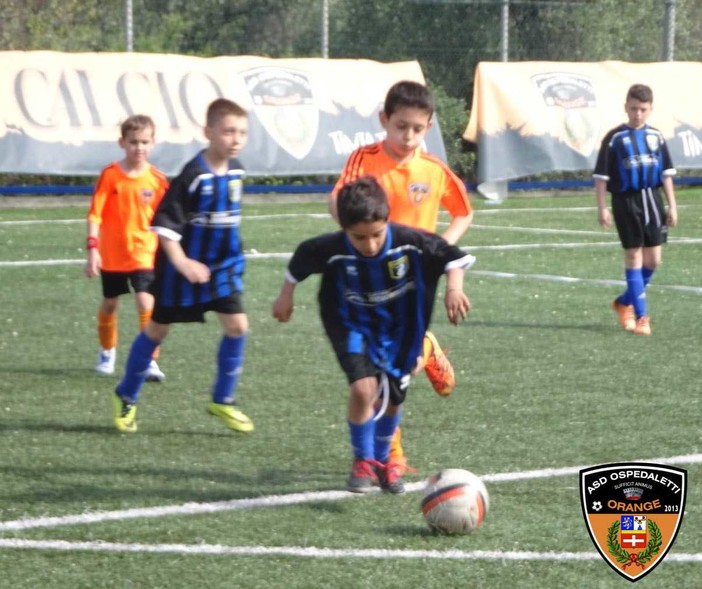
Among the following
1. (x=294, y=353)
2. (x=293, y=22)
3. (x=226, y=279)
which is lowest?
(x=294, y=353)

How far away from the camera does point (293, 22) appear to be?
2294 cm

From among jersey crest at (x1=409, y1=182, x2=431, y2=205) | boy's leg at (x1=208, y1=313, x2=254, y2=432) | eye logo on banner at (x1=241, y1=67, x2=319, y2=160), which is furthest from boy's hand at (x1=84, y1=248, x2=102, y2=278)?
eye logo on banner at (x1=241, y1=67, x2=319, y2=160)

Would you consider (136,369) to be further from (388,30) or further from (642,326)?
(388,30)

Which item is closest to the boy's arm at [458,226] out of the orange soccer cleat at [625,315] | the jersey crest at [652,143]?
the orange soccer cleat at [625,315]

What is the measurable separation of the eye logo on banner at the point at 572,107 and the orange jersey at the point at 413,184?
53.7 feet

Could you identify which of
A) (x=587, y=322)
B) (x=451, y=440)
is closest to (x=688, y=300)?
(x=587, y=322)

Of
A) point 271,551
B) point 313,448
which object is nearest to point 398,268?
point 313,448

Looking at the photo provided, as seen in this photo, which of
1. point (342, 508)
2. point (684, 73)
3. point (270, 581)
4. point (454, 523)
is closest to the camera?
point (270, 581)

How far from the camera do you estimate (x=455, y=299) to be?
18.5 feet

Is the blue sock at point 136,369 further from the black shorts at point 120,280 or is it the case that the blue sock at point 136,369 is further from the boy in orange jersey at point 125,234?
the black shorts at point 120,280

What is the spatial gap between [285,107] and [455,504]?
16716 mm

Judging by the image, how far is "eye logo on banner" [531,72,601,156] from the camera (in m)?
23.2

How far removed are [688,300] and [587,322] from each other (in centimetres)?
141

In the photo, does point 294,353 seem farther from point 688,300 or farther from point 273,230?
point 273,230
